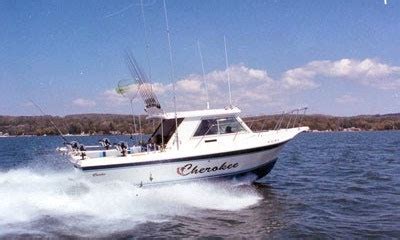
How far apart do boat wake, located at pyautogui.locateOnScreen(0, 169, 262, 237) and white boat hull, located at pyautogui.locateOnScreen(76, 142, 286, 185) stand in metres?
0.27

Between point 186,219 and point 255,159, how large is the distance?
4783 millimetres

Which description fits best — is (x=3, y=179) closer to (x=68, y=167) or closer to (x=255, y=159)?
(x=68, y=167)

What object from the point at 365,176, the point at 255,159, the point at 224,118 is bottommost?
the point at 365,176

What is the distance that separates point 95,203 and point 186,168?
342 cm

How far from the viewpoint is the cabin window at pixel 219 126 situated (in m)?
16.9

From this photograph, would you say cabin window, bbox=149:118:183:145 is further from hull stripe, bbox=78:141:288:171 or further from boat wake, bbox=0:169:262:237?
boat wake, bbox=0:169:262:237

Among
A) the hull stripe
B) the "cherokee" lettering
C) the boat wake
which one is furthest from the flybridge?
the boat wake

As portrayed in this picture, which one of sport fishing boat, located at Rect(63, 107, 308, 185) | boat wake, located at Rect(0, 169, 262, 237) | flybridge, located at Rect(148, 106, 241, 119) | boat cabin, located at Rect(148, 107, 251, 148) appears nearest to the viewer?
boat wake, located at Rect(0, 169, 262, 237)

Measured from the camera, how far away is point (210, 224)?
12750mm

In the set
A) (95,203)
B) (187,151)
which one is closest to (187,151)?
(187,151)

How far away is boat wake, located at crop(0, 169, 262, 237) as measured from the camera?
39.3ft

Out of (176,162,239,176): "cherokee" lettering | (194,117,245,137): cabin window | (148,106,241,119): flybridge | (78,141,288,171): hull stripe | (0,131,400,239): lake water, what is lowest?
(0,131,400,239): lake water

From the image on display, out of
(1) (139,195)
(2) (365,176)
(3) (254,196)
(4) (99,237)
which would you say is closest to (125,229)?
(4) (99,237)

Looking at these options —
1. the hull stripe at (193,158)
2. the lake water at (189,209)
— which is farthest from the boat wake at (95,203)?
the hull stripe at (193,158)
